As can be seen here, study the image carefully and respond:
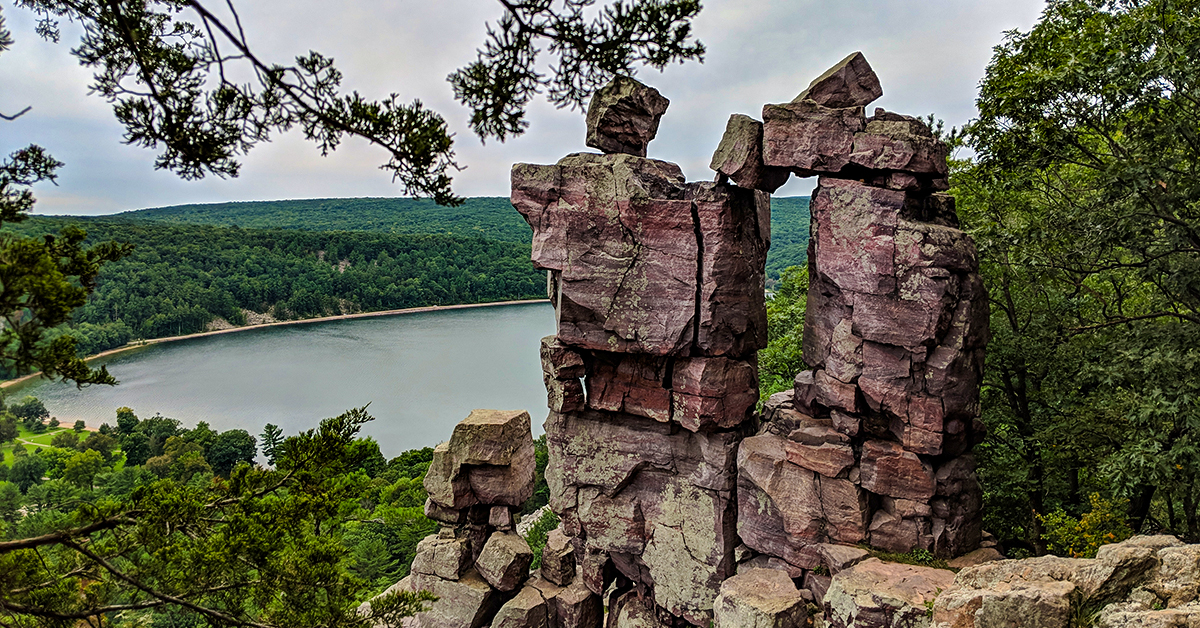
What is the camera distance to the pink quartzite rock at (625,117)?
542 inches

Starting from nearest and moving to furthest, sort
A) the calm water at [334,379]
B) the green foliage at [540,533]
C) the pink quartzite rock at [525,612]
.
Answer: the pink quartzite rock at [525,612] < the green foliage at [540,533] < the calm water at [334,379]

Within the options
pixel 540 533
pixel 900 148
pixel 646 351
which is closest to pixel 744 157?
pixel 900 148

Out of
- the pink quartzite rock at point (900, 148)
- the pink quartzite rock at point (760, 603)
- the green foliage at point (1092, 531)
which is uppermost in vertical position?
the pink quartzite rock at point (900, 148)

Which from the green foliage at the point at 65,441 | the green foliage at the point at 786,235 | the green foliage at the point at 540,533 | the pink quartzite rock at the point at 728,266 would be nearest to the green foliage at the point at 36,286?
the pink quartzite rock at the point at 728,266

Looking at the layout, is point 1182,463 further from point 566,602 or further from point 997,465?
point 566,602

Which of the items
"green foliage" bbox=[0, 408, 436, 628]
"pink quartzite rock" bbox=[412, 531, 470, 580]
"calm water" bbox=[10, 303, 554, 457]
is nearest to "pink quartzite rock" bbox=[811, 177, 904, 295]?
"green foliage" bbox=[0, 408, 436, 628]

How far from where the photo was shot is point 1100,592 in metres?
6.55

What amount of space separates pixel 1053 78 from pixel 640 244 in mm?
7131

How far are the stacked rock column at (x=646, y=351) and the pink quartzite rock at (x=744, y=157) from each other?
47 centimetres

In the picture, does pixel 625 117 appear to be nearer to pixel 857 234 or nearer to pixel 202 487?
pixel 857 234

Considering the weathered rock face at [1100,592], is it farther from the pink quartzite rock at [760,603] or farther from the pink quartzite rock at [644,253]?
the pink quartzite rock at [644,253]

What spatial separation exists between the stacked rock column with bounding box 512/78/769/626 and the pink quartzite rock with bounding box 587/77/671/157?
3 cm

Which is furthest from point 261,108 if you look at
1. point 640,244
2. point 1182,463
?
point 1182,463

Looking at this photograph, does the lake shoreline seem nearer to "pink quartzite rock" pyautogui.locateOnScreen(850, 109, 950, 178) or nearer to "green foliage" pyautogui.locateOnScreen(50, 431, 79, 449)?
"green foliage" pyautogui.locateOnScreen(50, 431, 79, 449)
